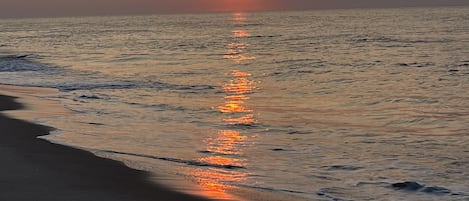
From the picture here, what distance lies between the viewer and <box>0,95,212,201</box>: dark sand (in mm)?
6980

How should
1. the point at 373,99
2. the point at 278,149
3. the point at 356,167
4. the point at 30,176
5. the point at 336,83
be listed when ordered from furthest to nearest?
the point at 336,83 < the point at 373,99 < the point at 278,149 < the point at 356,167 < the point at 30,176

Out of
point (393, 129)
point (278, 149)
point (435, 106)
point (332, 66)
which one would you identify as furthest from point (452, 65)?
point (278, 149)

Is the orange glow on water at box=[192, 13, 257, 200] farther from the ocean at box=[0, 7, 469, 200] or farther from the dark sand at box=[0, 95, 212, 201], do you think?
the dark sand at box=[0, 95, 212, 201]

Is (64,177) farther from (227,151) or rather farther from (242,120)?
(242,120)

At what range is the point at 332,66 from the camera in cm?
2853

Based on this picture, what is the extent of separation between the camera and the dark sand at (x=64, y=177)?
6.98 meters

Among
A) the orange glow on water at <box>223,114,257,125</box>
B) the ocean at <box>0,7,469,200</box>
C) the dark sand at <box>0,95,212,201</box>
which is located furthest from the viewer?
the orange glow on water at <box>223,114,257,125</box>

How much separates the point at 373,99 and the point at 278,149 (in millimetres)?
7014

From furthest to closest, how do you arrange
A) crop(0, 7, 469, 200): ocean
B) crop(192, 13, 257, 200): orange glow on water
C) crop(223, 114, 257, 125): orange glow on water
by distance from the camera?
crop(223, 114, 257, 125): orange glow on water → crop(0, 7, 469, 200): ocean → crop(192, 13, 257, 200): orange glow on water

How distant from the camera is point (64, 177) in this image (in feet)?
25.8

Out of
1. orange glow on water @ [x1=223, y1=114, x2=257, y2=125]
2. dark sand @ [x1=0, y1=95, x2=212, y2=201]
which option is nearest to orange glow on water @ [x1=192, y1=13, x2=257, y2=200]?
orange glow on water @ [x1=223, y1=114, x2=257, y2=125]

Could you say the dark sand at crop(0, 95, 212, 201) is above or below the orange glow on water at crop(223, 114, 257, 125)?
below

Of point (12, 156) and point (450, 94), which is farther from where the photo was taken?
point (450, 94)

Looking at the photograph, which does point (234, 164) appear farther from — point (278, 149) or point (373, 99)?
point (373, 99)
